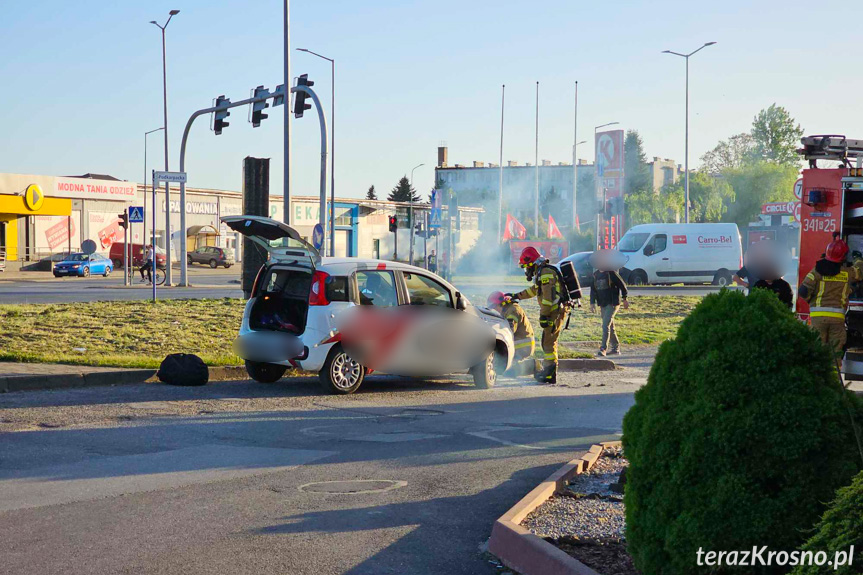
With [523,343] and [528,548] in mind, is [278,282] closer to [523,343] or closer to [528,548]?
[523,343]

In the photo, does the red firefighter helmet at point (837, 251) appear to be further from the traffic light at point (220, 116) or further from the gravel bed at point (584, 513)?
the traffic light at point (220, 116)

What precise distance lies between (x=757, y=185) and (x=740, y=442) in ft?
325

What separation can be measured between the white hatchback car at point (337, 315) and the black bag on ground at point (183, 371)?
1.99ft

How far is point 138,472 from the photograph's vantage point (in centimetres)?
732

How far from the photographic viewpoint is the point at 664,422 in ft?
12.3

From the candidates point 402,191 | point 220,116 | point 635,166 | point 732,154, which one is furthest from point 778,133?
point 220,116

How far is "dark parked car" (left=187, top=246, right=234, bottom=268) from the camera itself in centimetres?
6644

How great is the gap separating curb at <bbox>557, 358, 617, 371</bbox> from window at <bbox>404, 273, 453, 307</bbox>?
3.73 meters

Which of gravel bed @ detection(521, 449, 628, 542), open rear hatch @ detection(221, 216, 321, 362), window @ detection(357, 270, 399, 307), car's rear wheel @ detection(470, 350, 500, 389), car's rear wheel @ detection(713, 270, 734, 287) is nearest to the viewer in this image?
gravel bed @ detection(521, 449, 628, 542)

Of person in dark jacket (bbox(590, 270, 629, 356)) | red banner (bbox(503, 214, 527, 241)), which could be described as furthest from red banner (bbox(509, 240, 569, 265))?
person in dark jacket (bbox(590, 270, 629, 356))

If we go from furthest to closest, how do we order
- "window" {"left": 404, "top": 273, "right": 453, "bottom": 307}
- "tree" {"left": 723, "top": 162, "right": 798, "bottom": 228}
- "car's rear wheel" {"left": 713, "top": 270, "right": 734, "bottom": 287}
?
"tree" {"left": 723, "top": 162, "right": 798, "bottom": 228} < "car's rear wheel" {"left": 713, "top": 270, "right": 734, "bottom": 287} < "window" {"left": 404, "top": 273, "right": 453, "bottom": 307}

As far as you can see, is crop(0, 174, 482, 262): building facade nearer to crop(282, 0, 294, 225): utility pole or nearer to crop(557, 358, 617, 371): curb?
crop(282, 0, 294, 225): utility pole

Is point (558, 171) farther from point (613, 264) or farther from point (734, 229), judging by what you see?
point (613, 264)

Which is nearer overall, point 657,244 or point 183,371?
point 183,371
